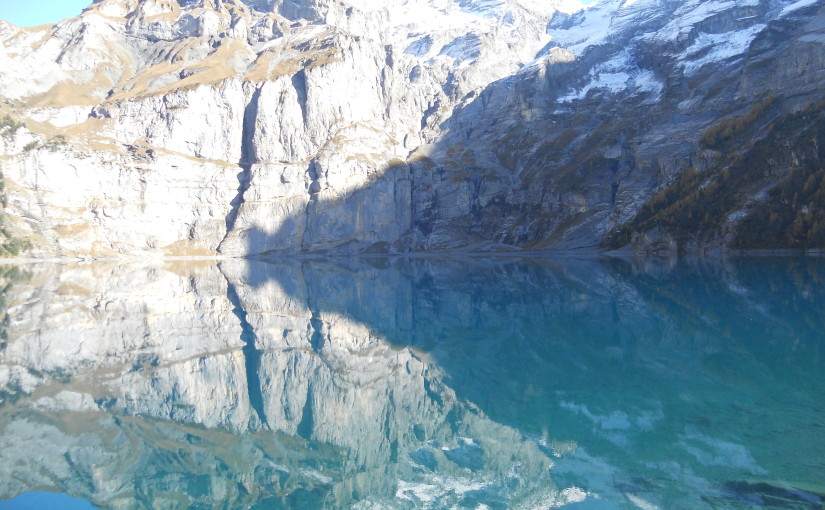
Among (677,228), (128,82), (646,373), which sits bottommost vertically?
(646,373)

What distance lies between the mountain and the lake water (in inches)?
3599

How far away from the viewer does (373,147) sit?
586ft

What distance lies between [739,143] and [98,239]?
156094 mm

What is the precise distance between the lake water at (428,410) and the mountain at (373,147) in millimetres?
91418

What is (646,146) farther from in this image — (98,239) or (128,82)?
(128,82)

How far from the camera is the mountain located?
12294 centimetres

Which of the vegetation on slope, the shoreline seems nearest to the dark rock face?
the vegetation on slope

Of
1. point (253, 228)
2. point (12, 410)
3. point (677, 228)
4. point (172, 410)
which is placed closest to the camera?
point (12, 410)

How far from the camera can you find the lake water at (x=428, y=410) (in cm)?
1198

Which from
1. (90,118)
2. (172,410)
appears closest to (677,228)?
(172,410)

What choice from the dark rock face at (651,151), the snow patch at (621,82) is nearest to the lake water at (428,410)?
the dark rock face at (651,151)

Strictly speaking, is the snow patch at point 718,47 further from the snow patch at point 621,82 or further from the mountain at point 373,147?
the snow patch at point 621,82

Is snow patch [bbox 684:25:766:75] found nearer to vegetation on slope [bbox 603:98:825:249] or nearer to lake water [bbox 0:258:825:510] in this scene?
vegetation on slope [bbox 603:98:825:249]

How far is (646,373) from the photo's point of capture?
1939 cm
